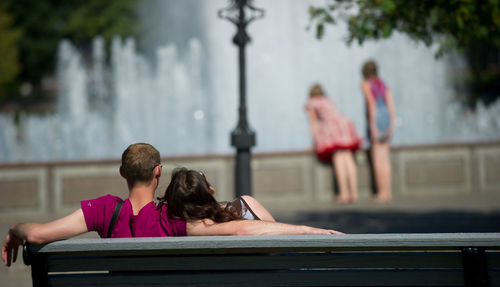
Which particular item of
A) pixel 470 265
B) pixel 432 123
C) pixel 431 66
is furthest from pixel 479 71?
pixel 470 265

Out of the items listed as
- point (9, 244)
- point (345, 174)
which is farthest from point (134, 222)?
point (345, 174)

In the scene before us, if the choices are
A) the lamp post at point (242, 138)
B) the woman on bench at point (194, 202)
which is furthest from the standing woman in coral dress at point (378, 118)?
the woman on bench at point (194, 202)

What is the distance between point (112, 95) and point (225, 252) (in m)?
45.2

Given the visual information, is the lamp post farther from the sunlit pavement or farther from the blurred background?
the sunlit pavement

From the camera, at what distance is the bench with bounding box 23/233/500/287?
263 cm

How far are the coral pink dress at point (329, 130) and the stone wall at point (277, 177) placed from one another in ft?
0.78

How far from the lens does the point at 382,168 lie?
1021 cm

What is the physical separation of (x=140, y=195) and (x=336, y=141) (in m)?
7.32

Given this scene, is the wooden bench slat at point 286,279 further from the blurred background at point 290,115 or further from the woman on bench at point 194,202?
the blurred background at point 290,115

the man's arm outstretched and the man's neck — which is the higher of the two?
the man's neck

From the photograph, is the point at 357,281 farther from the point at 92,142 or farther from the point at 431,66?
the point at 431,66

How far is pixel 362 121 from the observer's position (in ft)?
57.7

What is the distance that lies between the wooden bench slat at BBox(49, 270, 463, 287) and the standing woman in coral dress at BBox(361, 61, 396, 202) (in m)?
7.51

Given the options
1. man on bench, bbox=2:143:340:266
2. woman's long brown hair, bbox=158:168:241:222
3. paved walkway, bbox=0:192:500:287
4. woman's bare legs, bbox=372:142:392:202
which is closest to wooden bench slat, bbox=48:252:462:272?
man on bench, bbox=2:143:340:266
